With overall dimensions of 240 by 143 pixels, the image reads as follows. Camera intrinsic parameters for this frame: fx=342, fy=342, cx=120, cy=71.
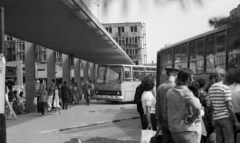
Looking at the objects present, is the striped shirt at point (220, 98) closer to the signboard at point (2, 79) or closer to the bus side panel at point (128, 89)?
the signboard at point (2, 79)

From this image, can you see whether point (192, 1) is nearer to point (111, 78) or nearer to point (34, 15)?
point (34, 15)

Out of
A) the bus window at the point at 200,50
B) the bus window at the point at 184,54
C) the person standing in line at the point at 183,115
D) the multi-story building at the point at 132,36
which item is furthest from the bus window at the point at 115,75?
the multi-story building at the point at 132,36

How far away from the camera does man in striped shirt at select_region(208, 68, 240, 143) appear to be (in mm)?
5781

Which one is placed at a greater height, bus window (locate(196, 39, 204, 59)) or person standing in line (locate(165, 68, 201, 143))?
bus window (locate(196, 39, 204, 59))

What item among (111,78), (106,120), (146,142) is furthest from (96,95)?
(146,142)

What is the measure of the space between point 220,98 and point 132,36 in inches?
182

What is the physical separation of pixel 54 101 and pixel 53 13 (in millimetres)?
16290

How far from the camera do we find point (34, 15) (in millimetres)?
2018

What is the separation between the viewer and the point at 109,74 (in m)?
26.2

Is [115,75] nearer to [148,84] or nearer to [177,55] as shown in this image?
[177,55]

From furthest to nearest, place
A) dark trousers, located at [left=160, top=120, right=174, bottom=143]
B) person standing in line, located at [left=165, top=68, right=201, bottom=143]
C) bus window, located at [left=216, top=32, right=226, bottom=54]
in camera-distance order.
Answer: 1. dark trousers, located at [left=160, top=120, right=174, bottom=143]
2. person standing in line, located at [left=165, top=68, right=201, bottom=143]
3. bus window, located at [left=216, top=32, right=226, bottom=54]

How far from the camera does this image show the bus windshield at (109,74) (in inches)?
998

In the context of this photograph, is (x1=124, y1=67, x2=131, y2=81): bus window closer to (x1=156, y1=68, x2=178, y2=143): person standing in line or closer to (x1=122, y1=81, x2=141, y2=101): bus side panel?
(x1=122, y1=81, x2=141, y2=101): bus side panel

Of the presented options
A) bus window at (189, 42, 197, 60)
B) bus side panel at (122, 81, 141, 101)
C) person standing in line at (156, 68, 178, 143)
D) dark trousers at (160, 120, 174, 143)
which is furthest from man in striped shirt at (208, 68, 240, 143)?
bus side panel at (122, 81, 141, 101)
